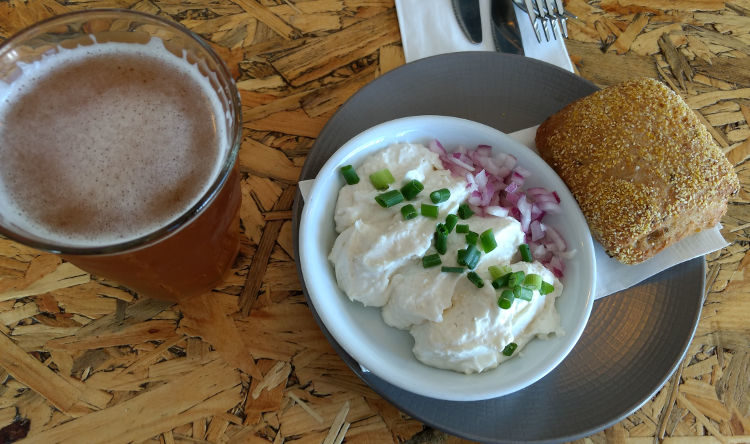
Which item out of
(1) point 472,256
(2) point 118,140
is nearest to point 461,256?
(1) point 472,256

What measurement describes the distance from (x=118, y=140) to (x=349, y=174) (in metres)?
0.56

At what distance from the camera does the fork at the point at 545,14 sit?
1.88m

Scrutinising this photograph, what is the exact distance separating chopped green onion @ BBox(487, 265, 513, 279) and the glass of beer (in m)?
0.65

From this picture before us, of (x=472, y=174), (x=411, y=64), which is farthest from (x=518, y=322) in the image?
(x=411, y=64)

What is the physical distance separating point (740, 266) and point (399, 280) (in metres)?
1.14

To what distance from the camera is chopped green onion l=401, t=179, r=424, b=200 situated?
142cm

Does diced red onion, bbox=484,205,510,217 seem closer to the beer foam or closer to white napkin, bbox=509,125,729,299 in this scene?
white napkin, bbox=509,125,729,299

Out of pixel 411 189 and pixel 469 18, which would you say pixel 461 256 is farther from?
pixel 469 18

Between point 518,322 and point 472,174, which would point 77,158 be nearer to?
point 472,174

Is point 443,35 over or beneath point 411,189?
over

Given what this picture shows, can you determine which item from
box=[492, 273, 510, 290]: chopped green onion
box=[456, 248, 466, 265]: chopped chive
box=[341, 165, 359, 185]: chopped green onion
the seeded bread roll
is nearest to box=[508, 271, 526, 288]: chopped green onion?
box=[492, 273, 510, 290]: chopped green onion

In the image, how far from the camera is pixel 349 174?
1.48 m

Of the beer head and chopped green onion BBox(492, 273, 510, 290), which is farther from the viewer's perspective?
chopped green onion BBox(492, 273, 510, 290)

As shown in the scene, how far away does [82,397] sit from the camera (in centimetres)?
146
